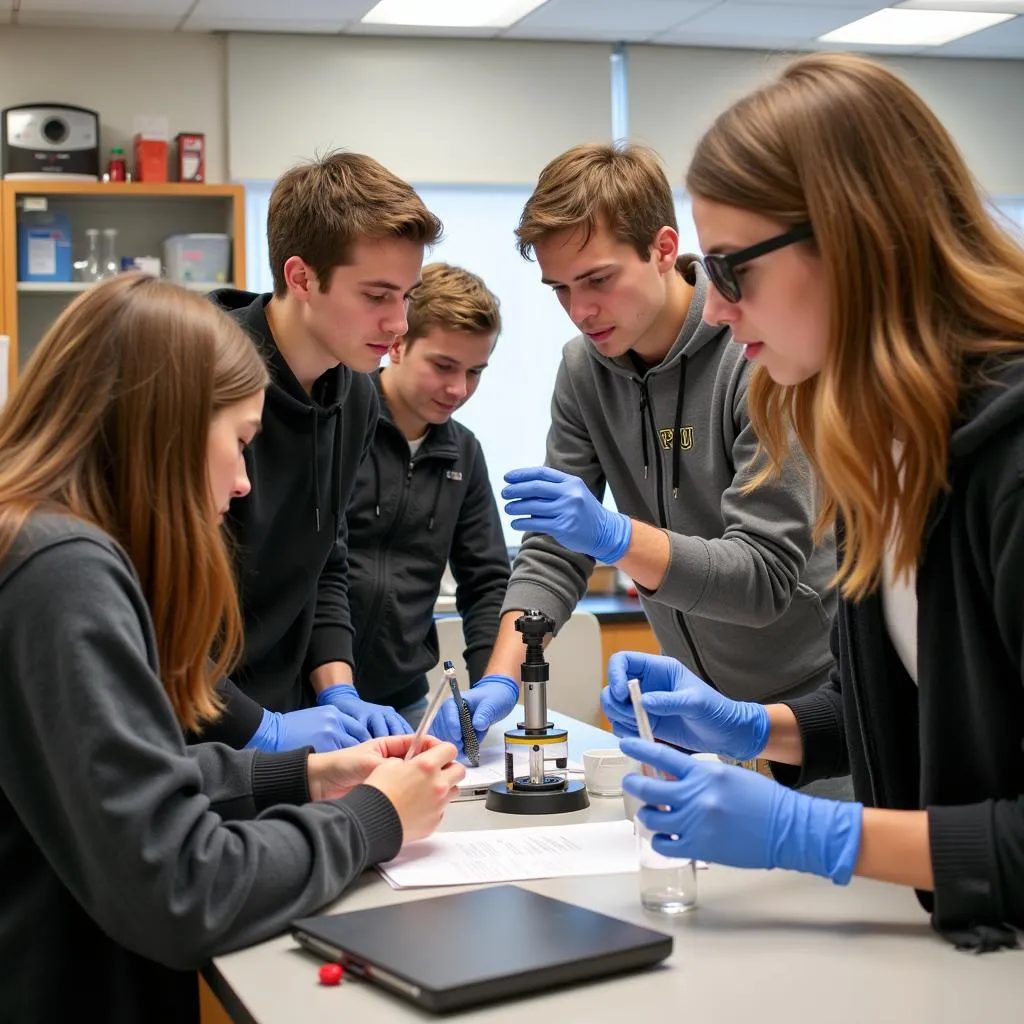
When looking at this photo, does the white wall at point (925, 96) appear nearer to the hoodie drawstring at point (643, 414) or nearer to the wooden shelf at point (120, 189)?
the wooden shelf at point (120, 189)

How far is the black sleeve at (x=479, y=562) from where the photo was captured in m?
2.92

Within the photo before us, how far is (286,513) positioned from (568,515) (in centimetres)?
52

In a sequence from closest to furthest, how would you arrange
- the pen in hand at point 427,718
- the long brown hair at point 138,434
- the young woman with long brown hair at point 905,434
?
1. the young woman with long brown hair at point 905,434
2. the long brown hair at point 138,434
3. the pen in hand at point 427,718

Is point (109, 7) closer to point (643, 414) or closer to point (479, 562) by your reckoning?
point (479, 562)

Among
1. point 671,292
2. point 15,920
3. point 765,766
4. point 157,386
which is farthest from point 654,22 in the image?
point 15,920

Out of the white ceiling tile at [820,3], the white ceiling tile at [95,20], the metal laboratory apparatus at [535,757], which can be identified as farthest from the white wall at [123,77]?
the metal laboratory apparatus at [535,757]

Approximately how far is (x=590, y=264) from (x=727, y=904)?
1.20 meters

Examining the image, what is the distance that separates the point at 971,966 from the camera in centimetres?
110

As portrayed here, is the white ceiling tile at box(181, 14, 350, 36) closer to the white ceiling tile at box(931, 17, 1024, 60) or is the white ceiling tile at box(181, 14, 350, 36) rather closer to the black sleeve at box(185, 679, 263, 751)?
the white ceiling tile at box(931, 17, 1024, 60)

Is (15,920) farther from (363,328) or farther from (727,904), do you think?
(363,328)

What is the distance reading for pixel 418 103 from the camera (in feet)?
16.6

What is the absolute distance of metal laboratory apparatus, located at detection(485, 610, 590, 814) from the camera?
1.70m

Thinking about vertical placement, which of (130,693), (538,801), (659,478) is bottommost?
(538,801)

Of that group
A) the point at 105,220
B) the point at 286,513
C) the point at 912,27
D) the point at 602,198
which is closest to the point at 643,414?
the point at 602,198
